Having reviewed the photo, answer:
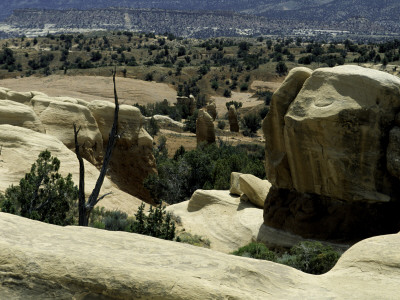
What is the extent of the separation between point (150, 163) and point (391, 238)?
20769mm

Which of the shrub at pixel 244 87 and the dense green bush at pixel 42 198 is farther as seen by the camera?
the shrub at pixel 244 87

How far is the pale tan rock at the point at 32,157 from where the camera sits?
19.4 m

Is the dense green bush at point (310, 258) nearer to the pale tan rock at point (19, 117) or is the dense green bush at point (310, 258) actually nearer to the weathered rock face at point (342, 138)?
the weathered rock face at point (342, 138)

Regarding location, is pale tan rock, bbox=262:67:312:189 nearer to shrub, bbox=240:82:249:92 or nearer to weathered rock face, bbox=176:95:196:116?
weathered rock face, bbox=176:95:196:116

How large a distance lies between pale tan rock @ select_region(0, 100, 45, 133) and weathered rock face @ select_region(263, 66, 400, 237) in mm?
10769

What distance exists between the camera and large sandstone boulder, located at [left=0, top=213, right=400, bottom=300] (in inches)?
240

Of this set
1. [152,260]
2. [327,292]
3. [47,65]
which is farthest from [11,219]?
[47,65]

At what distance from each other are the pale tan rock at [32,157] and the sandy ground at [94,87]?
45.1m

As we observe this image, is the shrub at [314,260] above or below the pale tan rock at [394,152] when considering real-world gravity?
below

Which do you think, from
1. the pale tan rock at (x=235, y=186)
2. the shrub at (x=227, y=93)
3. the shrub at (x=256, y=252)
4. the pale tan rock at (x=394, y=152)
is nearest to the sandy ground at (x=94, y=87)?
the shrub at (x=227, y=93)

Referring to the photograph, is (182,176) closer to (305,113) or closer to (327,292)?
(305,113)

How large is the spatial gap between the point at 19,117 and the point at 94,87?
4937 centimetres

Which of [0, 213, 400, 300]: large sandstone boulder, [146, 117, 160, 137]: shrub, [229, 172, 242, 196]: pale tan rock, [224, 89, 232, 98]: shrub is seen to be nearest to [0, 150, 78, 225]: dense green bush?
[0, 213, 400, 300]: large sandstone boulder

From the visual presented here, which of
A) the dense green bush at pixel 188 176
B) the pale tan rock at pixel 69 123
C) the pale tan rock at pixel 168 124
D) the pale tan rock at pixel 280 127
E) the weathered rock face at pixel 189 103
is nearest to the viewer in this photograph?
the pale tan rock at pixel 280 127
